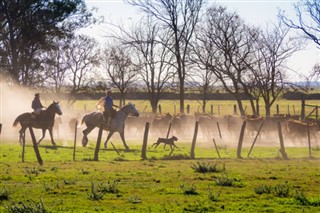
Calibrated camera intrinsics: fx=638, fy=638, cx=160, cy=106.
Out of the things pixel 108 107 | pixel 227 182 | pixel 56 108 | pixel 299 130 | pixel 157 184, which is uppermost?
pixel 108 107

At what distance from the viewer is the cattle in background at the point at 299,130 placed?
36.2 meters

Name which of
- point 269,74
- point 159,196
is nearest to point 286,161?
point 159,196

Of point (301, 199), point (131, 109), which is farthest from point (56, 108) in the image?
point (301, 199)

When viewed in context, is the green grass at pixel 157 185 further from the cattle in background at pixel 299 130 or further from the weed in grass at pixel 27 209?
the cattle in background at pixel 299 130

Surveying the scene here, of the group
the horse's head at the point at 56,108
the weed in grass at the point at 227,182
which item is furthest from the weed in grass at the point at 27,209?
the horse's head at the point at 56,108

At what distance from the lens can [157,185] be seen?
16578mm

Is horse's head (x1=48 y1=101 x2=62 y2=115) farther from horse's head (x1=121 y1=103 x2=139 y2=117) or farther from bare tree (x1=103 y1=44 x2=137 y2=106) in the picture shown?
bare tree (x1=103 y1=44 x2=137 y2=106)

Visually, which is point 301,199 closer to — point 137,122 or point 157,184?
point 157,184

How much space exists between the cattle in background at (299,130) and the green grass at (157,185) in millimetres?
10502

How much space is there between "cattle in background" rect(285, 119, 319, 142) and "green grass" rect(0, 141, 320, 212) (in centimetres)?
1050

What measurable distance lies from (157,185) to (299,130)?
21.3 metres

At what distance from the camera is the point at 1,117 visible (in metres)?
55.7

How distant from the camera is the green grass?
13.4m

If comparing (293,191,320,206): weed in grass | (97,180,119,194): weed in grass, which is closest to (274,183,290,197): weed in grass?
(293,191,320,206): weed in grass
